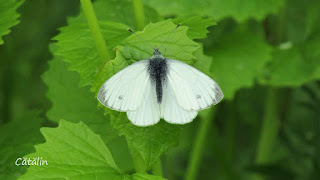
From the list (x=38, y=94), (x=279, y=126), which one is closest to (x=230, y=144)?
(x=279, y=126)

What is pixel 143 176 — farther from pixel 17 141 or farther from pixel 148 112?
pixel 17 141

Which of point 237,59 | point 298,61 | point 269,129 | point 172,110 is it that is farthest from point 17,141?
point 298,61

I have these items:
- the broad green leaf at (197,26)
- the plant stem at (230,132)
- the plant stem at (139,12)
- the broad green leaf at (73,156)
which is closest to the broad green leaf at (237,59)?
the plant stem at (230,132)

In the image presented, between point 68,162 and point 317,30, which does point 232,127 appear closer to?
point 317,30

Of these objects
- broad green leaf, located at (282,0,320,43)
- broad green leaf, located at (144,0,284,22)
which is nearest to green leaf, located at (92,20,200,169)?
broad green leaf, located at (144,0,284,22)

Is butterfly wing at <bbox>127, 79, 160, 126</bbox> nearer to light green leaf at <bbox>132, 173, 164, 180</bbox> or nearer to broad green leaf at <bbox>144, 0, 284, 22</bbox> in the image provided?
light green leaf at <bbox>132, 173, 164, 180</bbox>

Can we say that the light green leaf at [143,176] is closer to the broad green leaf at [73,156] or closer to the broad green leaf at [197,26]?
the broad green leaf at [73,156]
